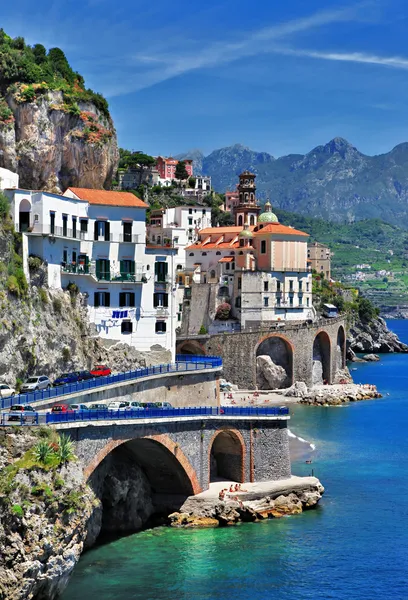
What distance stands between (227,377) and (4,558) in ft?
248

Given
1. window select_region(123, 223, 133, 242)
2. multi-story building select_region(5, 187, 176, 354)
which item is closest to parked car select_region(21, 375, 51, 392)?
multi-story building select_region(5, 187, 176, 354)

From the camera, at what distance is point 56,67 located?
93000 mm

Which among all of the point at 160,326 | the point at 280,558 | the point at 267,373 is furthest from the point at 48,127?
the point at 267,373

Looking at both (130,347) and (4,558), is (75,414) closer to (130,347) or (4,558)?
(4,558)

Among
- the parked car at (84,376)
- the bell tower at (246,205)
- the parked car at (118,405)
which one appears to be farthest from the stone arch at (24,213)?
the bell tower at (246,205)

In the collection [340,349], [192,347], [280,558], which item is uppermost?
[192,347]

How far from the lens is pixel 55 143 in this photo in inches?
3169

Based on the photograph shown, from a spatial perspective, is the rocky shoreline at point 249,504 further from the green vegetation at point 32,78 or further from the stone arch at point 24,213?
the green vegetation at point 32,78

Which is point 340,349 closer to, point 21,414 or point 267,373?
point 267,373

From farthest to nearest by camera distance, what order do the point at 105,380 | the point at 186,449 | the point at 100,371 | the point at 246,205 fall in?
the point at 246,205, the point at 100,371, the point at 105,380, the point at 186,449

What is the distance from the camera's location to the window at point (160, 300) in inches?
3263

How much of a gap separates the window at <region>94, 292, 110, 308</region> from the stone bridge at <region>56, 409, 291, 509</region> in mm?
19457

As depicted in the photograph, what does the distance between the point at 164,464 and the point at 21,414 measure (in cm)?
1440

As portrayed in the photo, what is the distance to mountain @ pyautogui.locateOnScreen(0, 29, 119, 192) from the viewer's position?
78.1m
